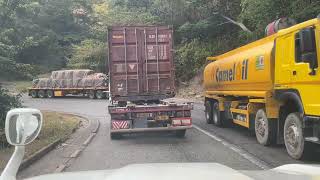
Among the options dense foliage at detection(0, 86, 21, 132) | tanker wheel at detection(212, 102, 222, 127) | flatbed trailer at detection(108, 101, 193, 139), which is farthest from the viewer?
tanker wheel at detection(212, 102, 222, 127)

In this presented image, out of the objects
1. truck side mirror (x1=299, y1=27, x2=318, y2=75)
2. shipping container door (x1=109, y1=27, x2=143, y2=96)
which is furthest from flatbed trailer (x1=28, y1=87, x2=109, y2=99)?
truck side mirror (x1=299, y1=27, x2=318, y2=75)

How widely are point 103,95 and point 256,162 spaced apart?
113 feet

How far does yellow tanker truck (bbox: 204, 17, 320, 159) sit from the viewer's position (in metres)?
10.3

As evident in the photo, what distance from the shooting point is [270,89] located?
12.8m

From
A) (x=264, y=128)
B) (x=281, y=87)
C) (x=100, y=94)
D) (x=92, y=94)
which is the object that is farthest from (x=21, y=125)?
(x=92, y=94)

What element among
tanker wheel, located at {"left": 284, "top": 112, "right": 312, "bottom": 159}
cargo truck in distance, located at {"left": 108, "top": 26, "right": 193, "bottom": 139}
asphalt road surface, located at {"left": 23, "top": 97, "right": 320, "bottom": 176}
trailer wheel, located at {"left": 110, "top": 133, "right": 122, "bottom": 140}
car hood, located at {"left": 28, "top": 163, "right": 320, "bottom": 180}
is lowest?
asphalt road surface, located at {"left": 23, "top": 97, "right": 320, "bottom": 176}

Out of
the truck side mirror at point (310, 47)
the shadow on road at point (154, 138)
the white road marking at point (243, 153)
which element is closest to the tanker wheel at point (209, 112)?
the white road marking at point (243, 153)

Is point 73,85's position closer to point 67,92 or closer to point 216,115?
point 67,92

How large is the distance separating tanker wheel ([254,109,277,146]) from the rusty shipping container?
4.38 metres

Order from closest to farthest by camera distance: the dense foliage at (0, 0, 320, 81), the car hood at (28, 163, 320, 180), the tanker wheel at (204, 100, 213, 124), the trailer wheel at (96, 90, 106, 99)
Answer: the car hood at (28, 163, 320, 180) → the dense foliage at (0, 0, 320, 81) → the tanker wheel at (204, 100, 213, 124) → the trailer wheel at (96, 90, 106, 99)

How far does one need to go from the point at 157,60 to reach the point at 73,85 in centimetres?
3116

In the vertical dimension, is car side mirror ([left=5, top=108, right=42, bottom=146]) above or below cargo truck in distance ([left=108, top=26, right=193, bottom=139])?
below

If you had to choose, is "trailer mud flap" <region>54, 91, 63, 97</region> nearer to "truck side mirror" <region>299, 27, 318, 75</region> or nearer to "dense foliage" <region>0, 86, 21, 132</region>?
"dense foliage" <region>0, 86, 21, 132</region>

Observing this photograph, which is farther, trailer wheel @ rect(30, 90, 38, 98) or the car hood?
trailer wheel @ rect(30, 90, 38, 98)
